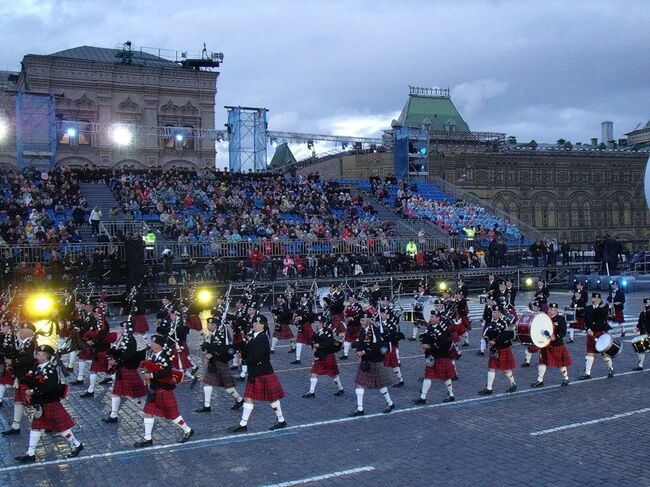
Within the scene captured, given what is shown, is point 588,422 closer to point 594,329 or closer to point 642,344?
point 642,344

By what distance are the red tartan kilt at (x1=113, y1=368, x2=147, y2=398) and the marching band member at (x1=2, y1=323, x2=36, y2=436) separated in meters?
1.64

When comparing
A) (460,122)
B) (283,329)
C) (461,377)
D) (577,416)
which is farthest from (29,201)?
(460,122)

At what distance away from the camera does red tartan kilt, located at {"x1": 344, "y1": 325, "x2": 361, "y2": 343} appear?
18781 millimetres

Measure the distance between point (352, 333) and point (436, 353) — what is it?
525cm

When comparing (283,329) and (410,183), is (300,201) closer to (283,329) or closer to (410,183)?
(410,183)

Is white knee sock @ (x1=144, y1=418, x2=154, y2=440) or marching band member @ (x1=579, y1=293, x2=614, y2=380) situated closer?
white knee sock @ (x1=144, y1=418, x2=154, y2=440)

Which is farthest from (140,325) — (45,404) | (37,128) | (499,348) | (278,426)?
(37,128)

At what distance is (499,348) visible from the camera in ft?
48.2

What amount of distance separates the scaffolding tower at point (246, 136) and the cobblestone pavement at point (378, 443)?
1253 inches

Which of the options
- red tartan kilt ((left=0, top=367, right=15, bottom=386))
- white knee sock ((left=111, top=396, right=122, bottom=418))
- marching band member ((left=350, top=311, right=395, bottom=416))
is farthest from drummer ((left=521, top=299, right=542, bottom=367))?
red tartan kilt ((left=0, top=367, right=15, bottom=386))

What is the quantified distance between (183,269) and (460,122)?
5503 cm

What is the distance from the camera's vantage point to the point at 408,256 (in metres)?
35.2

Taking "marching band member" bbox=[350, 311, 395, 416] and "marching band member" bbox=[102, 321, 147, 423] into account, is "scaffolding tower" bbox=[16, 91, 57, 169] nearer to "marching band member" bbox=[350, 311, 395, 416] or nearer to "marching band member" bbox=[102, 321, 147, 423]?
"marching band member" bbox=[102, 321, 147, 423]

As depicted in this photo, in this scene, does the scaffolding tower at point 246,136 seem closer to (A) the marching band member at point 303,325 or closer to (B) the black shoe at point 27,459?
(A) the marching band member at point 303,325
